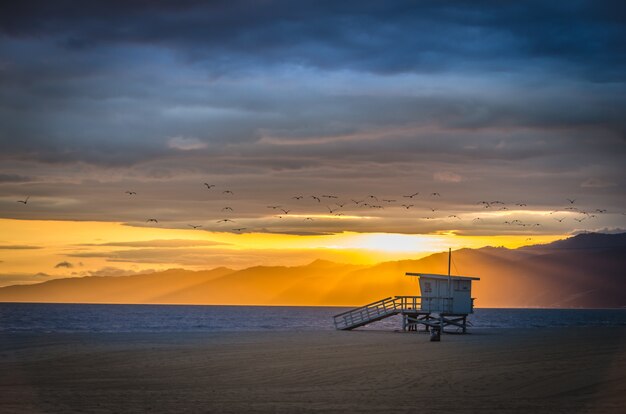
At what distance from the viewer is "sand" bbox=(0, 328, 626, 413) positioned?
2136cm

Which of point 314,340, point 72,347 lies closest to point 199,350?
point 72,347

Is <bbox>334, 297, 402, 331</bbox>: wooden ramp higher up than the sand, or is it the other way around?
<bbox>334, 297, 402, 331</bbox>: wooden ramp

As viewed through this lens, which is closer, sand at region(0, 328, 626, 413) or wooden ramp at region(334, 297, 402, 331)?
sand at region(0, 328, 626, 413)

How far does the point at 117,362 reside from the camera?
33.5m

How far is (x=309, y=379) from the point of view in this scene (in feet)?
88.9

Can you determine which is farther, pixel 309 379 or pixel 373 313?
pixel 373 313

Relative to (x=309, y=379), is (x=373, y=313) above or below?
above

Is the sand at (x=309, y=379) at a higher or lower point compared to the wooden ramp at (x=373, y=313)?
lower

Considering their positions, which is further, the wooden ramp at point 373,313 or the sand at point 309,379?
the wooden ramp at point 373,313

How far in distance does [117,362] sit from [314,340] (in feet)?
60.7

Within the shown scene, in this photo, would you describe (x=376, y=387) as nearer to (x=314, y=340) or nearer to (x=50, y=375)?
(x=50, y=375)

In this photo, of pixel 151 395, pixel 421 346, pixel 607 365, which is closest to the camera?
pixel 151 395

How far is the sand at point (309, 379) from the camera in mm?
21359

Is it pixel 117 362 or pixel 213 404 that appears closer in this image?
pixel 213 404
